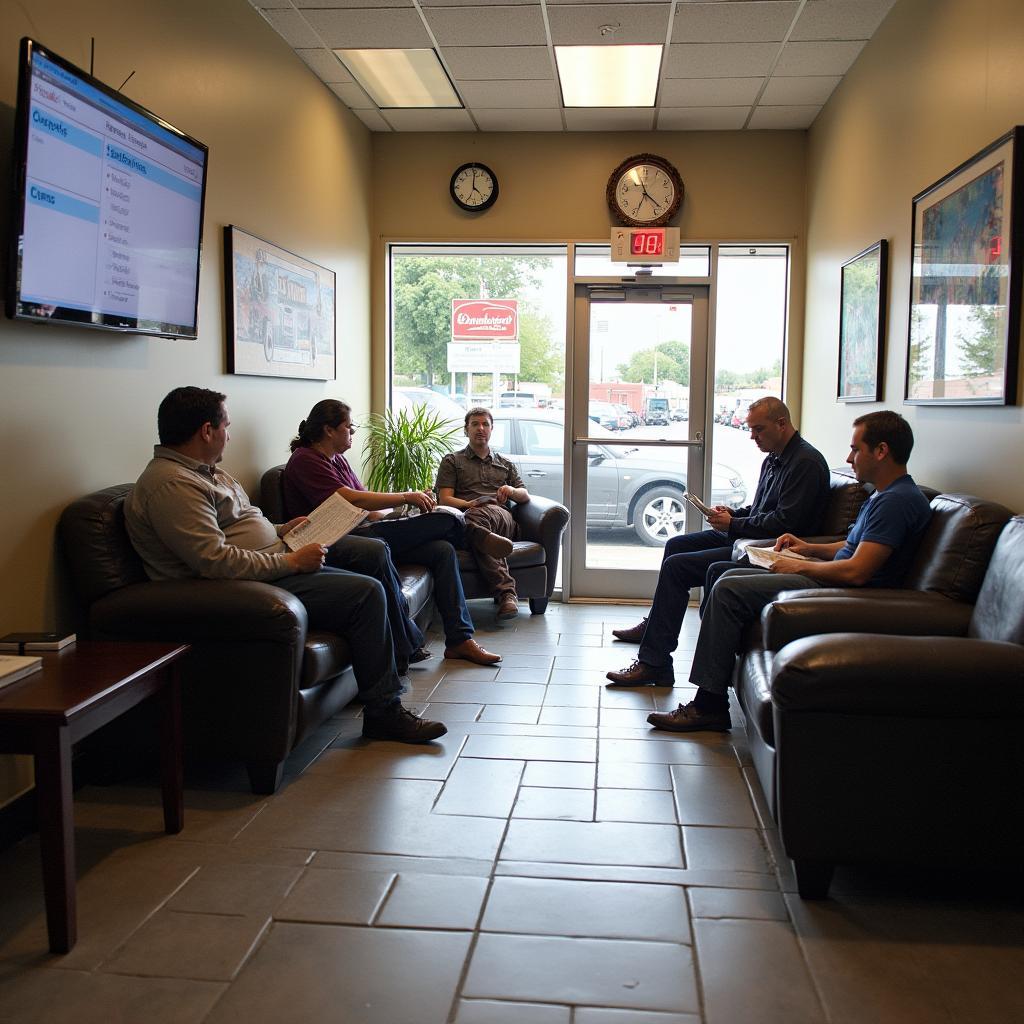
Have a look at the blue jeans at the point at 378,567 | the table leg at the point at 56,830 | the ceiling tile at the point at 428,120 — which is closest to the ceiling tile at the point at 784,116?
the ceiling tile at the point at 428,120

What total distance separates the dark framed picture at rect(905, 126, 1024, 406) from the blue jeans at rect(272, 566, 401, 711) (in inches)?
82.8

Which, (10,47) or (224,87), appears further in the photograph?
(224,87)

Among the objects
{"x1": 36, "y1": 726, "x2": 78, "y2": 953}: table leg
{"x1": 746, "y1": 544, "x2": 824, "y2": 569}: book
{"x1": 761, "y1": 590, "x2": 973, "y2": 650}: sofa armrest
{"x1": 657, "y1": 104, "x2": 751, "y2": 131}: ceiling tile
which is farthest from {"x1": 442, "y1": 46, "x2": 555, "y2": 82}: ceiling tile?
{"x1": 36, "y1": 726, "x2": 78, "y2": 953}: table leg

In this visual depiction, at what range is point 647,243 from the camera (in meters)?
6.01

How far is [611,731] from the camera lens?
3621mm

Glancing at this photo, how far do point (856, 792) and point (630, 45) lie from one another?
3.81 meters

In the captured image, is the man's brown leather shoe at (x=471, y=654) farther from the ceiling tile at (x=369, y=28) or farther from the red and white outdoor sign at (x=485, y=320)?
the ceiling tile at (x=369, y=28)

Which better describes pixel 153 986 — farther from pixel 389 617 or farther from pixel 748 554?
pixel 748 554

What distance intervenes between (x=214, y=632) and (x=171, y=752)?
372 mm

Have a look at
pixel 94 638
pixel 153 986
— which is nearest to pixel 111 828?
pixel 94 638

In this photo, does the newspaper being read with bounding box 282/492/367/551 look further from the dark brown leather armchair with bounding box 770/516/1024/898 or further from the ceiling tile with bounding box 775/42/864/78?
the ceiling tile with bounding box 775/42/864/78

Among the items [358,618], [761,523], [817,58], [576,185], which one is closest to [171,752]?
[358,618]

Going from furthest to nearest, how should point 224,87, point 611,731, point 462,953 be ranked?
point 224,87 < point 611,731 < point 462,953

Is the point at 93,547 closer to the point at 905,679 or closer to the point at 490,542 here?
the point at 905,679
